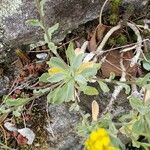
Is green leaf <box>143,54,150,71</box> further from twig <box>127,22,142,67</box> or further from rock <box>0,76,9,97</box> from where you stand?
rock <box>0,76,9,97</box>

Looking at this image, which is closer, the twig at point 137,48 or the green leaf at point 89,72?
the green leaf at point 89,72

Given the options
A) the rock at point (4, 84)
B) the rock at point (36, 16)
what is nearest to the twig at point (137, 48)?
the rock at point (36, 16)

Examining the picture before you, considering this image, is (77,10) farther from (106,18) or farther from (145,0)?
(145,0)

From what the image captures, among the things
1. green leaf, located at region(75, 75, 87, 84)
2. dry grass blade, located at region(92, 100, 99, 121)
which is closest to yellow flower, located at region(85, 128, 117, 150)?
green leaf, located at region(75, 75, 87, 84)

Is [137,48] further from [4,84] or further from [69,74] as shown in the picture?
[4,84]

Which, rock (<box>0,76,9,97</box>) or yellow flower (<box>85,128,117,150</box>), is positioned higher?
rock (<box>0,76,9,97</box>)

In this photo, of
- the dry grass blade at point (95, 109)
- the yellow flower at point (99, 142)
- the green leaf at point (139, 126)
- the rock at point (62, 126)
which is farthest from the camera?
the rock at point (62, 126)

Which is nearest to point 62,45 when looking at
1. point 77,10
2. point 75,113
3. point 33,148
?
point 77,10

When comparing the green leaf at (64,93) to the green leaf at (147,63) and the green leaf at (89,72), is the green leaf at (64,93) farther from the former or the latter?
the green leaf at (147,63)
